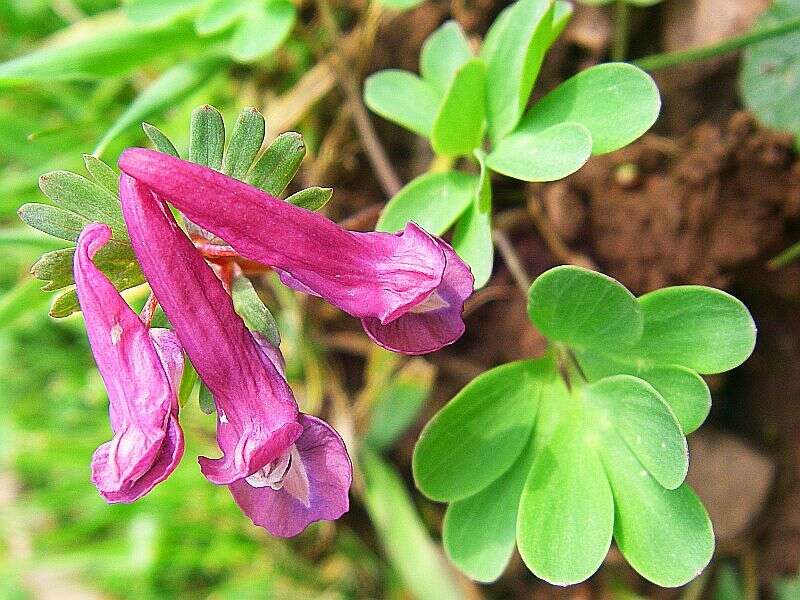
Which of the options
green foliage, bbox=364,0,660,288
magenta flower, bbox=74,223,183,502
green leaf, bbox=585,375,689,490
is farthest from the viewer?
green foliage, bbox=364,0,660,288

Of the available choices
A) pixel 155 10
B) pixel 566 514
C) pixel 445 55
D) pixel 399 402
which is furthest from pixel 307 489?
pixel 155 10

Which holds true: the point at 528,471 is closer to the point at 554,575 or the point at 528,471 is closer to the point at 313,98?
the point at 554,575

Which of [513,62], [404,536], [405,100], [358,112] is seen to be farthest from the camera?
[404,536]

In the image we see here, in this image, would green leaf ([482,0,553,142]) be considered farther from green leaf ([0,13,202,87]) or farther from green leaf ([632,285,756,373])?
green leaf ([0,13,202,87])

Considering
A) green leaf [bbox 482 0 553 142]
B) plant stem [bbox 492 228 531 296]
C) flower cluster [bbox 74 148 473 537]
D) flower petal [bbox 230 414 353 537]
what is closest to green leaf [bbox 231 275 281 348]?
flower cluster [bbox 74 148 473 537]

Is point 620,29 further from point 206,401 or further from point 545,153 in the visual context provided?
point 206,401

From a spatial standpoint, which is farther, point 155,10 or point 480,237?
point 155,10

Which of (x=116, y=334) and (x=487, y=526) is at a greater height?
(x=116, y=334)
